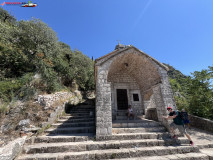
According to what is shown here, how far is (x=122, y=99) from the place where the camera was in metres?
7.22

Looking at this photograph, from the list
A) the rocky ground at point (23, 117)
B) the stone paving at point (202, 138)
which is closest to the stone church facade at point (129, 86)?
the stone paving at point (202, 138)

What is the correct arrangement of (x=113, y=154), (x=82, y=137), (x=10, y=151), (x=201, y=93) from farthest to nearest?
(x=201, y=93) < (x=82, y=137) < (x=113, y=154) < (x=10, y=151)

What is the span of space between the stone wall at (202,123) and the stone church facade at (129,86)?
2681 mm

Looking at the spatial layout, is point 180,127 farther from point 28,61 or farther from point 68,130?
point 28,61

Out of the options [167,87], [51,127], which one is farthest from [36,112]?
[167,87]

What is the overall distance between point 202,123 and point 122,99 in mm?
5181

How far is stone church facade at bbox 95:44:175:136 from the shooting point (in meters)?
4.10

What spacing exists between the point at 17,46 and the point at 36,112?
23.5 ft

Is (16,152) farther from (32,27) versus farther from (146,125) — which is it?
(32,27)

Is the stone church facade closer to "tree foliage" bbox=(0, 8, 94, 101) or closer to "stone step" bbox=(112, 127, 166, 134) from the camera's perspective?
"stone step" bbox=(112, 127, 166, 134)

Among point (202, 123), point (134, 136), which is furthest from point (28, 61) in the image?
point (202, 123)

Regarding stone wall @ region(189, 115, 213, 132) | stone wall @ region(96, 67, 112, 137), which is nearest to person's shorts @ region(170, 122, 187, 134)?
stone wall @ region(96, 67, 112, 137)

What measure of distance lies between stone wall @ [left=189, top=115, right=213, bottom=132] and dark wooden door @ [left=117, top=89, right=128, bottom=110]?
181 inches

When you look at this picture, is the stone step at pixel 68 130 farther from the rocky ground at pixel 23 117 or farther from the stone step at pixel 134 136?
the stone step at pixel 134 136
